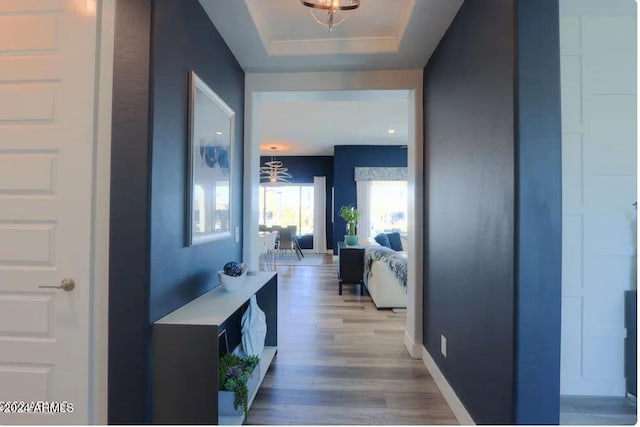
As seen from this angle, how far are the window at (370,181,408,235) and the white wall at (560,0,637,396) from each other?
6.80 meters

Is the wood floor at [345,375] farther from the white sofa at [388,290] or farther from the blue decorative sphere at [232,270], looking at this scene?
the blue decorative sphere at [232,270]

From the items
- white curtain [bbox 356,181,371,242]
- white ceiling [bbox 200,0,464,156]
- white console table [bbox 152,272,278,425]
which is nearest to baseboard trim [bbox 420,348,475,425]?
white console table [bbox 152,272,278,425]

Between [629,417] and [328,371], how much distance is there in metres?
1.90

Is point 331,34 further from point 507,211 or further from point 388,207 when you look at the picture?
point 388,207

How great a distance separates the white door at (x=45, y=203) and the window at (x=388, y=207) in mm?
7744

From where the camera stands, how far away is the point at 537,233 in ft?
4.57

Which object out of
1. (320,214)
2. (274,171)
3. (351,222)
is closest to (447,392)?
(351,222)

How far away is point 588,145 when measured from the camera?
209cm

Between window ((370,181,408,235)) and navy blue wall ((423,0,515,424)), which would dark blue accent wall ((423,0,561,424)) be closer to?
navy blue wall ((423,0,515,424))

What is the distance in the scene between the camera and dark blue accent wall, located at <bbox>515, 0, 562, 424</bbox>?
1.39 meters

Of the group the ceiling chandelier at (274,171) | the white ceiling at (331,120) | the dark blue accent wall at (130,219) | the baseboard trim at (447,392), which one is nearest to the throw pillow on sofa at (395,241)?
the white ceiling at (331,120)

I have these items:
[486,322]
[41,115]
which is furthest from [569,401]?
[41,115]

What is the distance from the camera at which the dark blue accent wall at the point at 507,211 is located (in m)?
1.39

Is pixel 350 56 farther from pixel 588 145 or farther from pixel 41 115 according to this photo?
pixel 41 115
